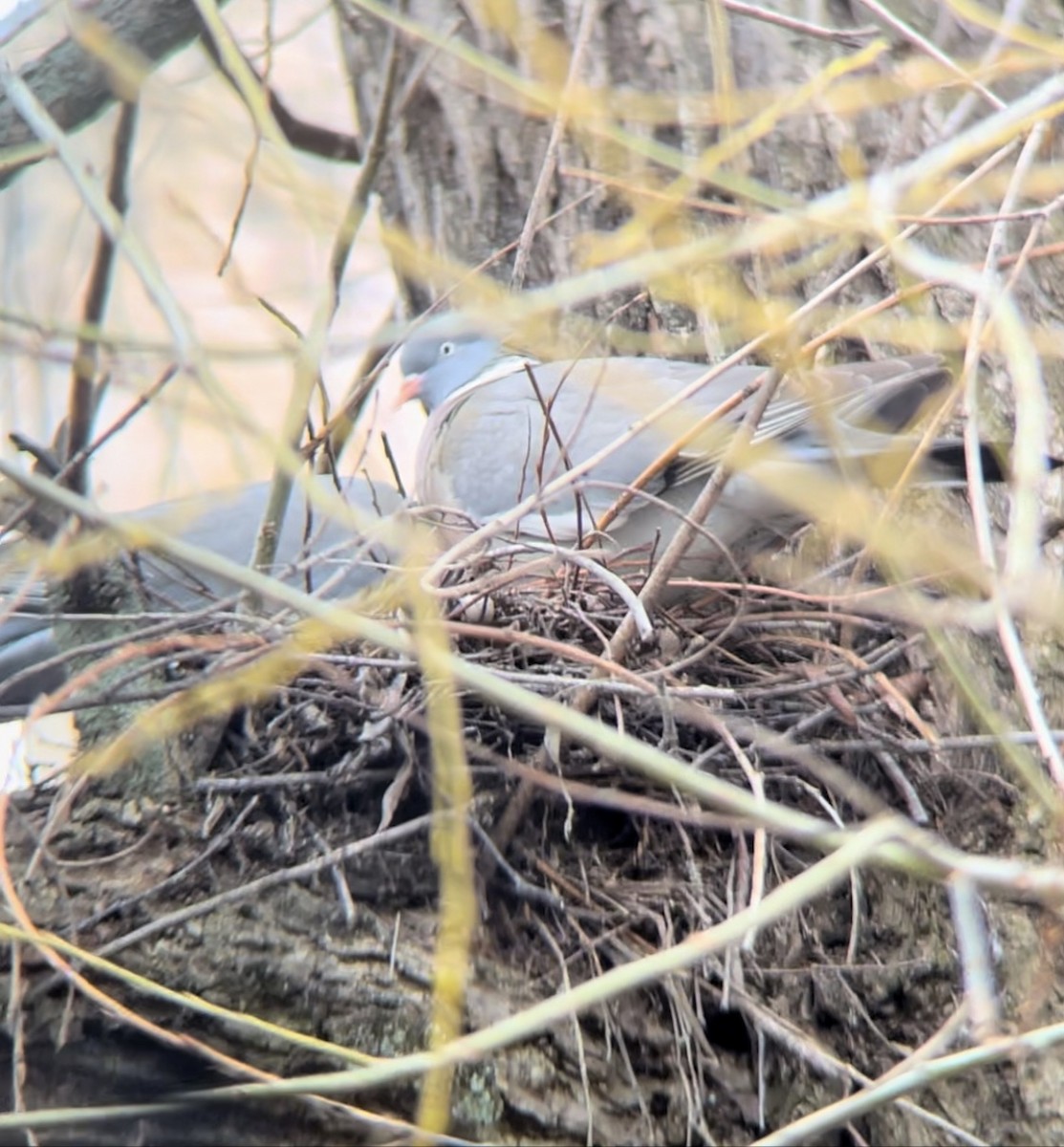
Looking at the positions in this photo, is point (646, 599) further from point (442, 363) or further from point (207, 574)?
point (442, 363)

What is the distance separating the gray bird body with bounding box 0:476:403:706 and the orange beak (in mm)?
397

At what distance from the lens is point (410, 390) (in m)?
4.00

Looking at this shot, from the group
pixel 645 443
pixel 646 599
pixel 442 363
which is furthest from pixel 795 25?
pixel 442 363

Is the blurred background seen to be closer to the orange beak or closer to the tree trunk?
the orange beak

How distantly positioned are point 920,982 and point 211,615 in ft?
3.61

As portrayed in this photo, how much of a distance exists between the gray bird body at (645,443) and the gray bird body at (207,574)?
0.22 m

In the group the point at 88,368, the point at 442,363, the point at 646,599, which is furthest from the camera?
the point at 442,363

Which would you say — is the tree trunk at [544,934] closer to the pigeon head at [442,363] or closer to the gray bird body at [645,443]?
the gray bird body at [645,443]

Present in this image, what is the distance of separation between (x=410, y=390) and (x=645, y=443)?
1.12 metres

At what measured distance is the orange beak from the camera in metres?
4.00

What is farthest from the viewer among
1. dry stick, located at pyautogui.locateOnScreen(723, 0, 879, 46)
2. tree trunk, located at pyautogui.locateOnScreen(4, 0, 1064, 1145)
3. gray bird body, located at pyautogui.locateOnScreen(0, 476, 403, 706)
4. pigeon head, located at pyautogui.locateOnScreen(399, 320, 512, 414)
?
pigeon head, located at pyautogui.locateOnScreen(399, 320, 512, 414)

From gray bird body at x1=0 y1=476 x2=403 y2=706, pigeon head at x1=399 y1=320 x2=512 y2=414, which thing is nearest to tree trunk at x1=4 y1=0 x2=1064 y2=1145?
gray bird body at x1=0 y1=476 x2=403 y2=706

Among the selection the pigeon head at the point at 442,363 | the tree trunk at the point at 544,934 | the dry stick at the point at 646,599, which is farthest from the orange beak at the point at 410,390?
the dry stick at the point at 646,599

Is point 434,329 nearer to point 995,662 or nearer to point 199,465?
point 995,662
